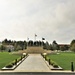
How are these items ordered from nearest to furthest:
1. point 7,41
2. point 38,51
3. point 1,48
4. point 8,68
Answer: point 8,68
point 38,51
point 1,48
point 7,41

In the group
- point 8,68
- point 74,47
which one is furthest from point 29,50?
point 8,68

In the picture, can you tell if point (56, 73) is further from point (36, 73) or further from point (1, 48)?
point (1, 48)

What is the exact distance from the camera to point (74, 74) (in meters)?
16.1

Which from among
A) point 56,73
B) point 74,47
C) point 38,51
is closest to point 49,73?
point 56,73

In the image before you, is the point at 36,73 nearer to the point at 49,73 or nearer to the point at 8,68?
the point at 49,73

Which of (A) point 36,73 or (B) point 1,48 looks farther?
(B) point 1,48

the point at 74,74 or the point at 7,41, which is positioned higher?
the point at 7,41

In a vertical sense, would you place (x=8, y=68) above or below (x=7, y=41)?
below

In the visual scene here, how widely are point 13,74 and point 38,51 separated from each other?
48135 mm

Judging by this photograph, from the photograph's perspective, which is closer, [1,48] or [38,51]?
[38,51]

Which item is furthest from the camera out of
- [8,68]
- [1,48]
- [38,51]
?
[1,48]

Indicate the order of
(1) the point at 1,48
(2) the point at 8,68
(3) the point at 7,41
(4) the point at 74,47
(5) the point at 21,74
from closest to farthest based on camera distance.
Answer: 1. (5) the point at 21,74
2. (2) the point at 8,68
3. (4) the point at 74,47
4. (1) the point at 1,48
5. (3) the point at 7,41

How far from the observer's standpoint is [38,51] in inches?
2522

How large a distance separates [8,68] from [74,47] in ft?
223
